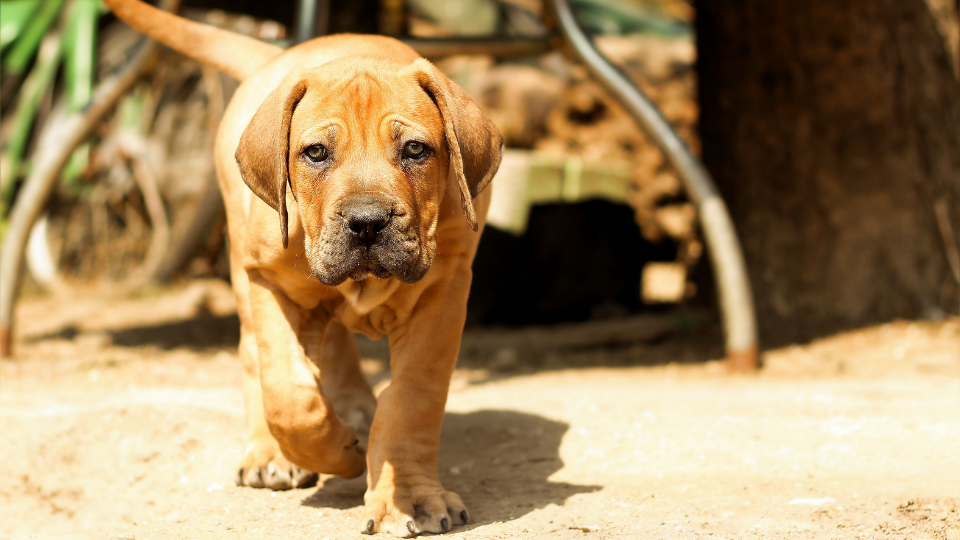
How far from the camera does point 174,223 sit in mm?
9953

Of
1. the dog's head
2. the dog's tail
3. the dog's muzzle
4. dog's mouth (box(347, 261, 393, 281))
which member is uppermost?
the dog's tail

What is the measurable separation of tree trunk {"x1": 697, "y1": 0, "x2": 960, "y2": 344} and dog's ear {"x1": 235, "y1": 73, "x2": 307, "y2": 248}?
3.94 metres

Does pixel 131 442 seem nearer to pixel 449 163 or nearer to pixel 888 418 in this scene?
pixel 449 163

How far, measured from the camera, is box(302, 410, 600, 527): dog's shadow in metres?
3.21

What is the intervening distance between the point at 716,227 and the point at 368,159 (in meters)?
3.14

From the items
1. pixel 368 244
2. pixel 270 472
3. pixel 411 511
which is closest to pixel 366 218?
pixel 368 244

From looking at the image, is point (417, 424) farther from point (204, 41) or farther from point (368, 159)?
point (204, 41)

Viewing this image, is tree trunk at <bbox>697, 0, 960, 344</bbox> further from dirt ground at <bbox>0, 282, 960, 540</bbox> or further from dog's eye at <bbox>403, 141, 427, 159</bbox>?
dog's eye at <bbox>403, 141, 427, 159</bbox>

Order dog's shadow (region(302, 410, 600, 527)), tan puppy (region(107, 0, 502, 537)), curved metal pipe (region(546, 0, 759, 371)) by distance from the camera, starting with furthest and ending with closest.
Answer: curved metal pipe (region(546, 0, 759, 371)) → dog's shadow (region(302, 410, 600, 527)) → tan puppy (region(107, 0, 502, 537))

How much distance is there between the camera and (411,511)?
9.44ft

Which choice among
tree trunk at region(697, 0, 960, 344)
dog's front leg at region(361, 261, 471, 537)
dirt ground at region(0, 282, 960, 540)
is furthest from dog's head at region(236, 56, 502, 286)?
tree trunk at region(697, 0, 960, 344)

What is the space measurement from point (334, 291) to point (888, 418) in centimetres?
232

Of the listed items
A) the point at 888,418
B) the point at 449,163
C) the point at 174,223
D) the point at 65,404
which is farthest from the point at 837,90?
the point at 174,223

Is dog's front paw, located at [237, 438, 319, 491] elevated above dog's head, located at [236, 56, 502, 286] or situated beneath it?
situated beneath
